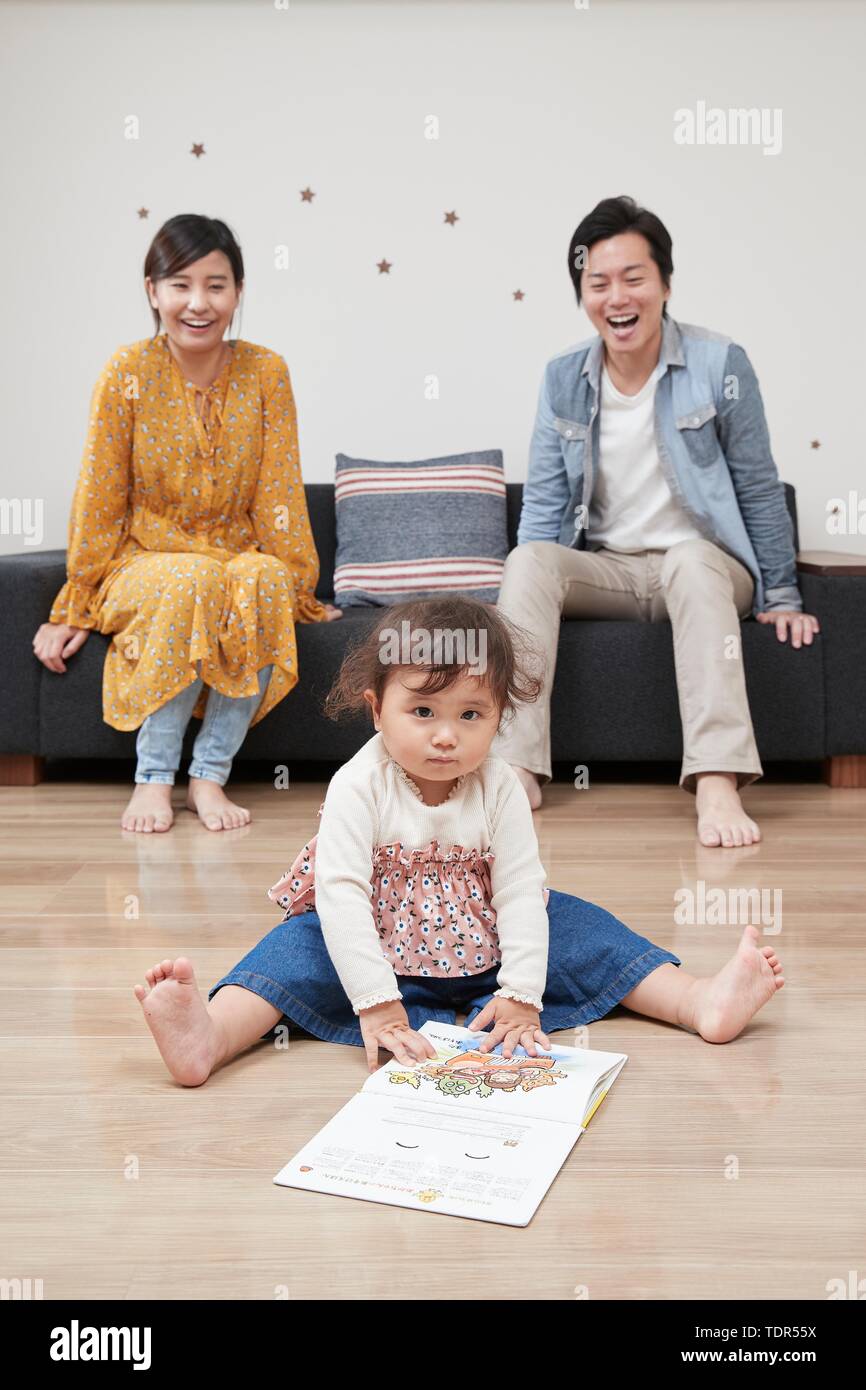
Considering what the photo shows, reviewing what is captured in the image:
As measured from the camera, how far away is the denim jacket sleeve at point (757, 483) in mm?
2695

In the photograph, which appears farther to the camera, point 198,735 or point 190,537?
point 190,537

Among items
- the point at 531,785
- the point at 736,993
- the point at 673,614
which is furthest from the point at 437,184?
the point at 736,993

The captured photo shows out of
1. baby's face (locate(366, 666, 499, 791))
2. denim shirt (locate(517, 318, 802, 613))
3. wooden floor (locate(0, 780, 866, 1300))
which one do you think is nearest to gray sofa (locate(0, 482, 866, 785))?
denim shirt (locate(517, 318, 802, 613))

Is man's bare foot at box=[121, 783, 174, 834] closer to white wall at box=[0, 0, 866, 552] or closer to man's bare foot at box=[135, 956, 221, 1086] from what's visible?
man's bare foot at box=[135, 956, 221, 1086]

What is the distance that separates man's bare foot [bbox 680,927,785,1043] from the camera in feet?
4.61

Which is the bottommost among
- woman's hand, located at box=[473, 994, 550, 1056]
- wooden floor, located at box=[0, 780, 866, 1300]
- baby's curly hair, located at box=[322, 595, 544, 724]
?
wooden floor, located at box=[0, 780, 866, 1300]

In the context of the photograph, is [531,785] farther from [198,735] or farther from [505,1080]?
[505,1080]

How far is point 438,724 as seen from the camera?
1407 millimetres

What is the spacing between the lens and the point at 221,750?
258cm

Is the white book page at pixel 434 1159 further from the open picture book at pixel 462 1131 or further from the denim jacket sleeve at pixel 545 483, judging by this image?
the denim jacket sleeve at pixel 545 483

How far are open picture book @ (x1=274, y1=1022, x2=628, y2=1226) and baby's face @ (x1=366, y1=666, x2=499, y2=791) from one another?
11.3 inches

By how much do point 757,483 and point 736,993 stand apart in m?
1.54

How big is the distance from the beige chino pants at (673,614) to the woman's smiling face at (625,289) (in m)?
0.43
